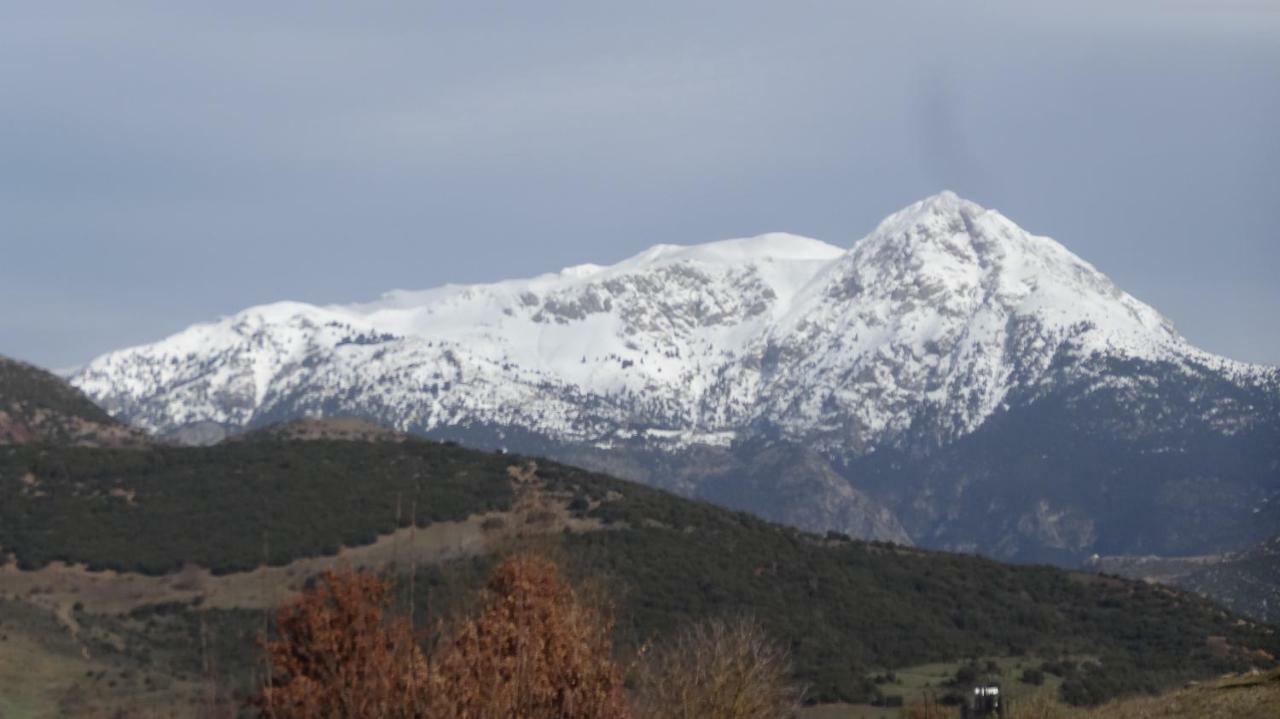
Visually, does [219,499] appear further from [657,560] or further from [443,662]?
[443,662]

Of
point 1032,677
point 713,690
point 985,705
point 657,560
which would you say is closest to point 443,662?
point 713,690

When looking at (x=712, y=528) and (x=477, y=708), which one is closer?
(x=477, y=708)

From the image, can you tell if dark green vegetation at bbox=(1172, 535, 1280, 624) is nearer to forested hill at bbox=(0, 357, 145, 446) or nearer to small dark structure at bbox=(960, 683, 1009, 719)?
small dark structure at bbox=(960, 683, 1009, 719)

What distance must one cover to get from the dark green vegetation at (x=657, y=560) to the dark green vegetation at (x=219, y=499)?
0.75 feet

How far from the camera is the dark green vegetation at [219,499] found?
11256cm

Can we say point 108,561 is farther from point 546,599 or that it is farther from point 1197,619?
point 546,599

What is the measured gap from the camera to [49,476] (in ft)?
420

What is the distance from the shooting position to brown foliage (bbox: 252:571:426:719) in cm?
2431

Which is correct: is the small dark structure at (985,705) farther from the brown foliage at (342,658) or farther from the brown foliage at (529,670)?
→ the brown foliage at (342,658)

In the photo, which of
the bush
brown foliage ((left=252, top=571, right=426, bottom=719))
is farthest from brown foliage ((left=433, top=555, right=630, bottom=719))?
the bush

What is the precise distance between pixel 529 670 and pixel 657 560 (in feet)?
287

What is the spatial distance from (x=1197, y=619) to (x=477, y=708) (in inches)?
3563

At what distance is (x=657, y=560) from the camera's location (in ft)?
373

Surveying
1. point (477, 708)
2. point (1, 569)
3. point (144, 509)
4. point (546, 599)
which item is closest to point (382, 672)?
point (477, 708)
